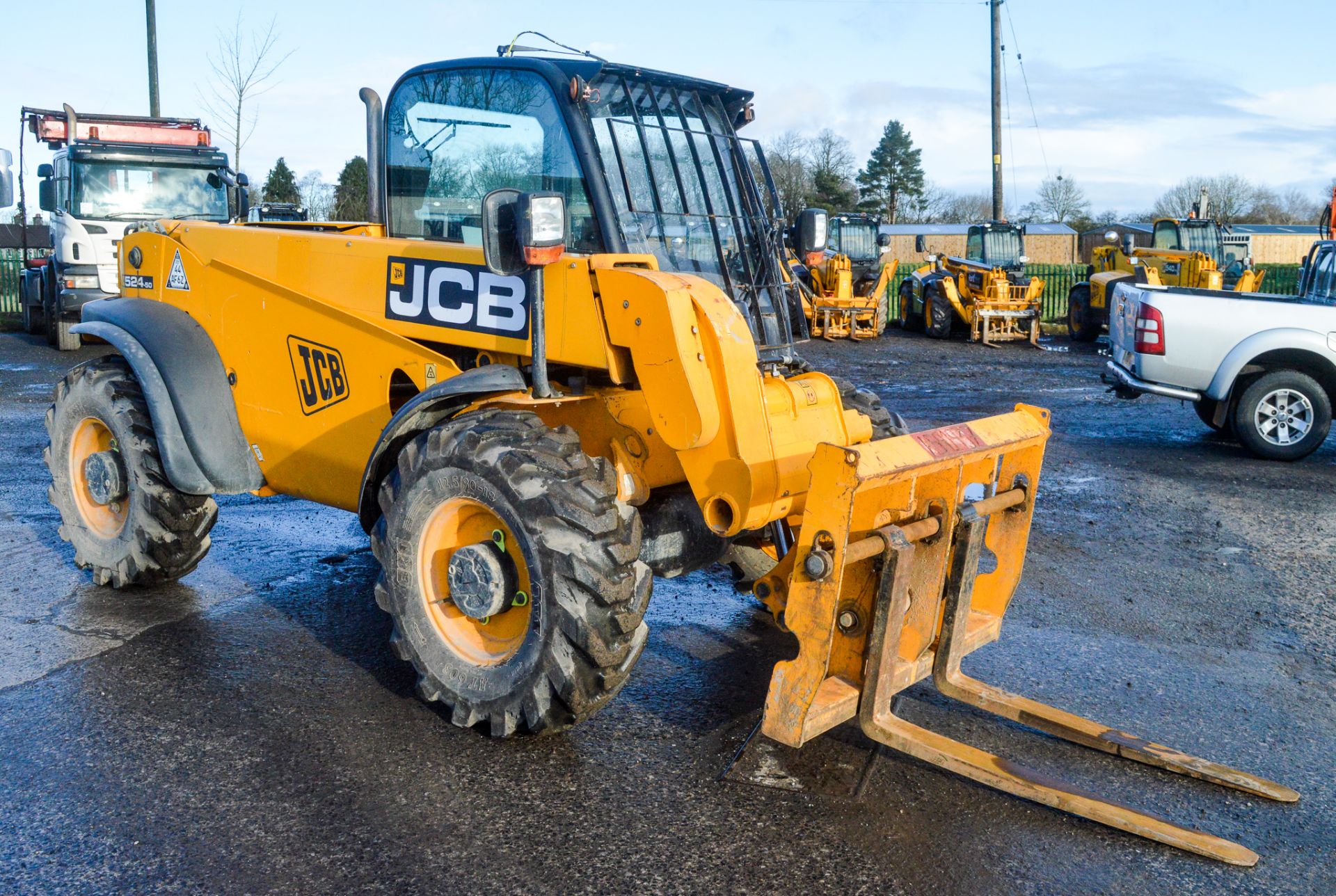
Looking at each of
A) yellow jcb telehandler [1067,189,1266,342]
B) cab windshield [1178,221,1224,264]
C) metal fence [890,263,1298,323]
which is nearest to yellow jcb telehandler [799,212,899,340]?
yellow jcb telehandler [1067,189,1266,342]

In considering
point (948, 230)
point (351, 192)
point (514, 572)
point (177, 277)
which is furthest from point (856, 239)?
point (948, 230)

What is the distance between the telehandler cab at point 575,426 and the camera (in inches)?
150

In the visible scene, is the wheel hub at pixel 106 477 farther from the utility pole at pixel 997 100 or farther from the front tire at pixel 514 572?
the utility pole at pixel 997 100

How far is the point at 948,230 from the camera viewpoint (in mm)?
62625

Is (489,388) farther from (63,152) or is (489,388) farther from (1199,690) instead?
(63,152)

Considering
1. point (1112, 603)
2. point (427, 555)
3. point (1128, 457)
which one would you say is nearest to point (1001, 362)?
point (1128, 457)

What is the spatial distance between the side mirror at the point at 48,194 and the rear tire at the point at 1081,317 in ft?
63.5

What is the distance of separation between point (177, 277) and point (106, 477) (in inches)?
43.5

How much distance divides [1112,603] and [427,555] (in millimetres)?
3822

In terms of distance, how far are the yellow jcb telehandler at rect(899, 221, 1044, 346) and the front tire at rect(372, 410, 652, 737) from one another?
19837 millimetres

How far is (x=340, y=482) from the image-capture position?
16.8 ft

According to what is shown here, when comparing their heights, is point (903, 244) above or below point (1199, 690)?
above

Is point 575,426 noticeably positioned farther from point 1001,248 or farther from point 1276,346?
point 1001,248

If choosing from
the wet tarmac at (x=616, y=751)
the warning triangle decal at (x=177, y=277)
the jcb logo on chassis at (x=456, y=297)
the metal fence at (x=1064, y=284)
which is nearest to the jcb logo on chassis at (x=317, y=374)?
the jcb logo on chassis at (x=456, y=297)
